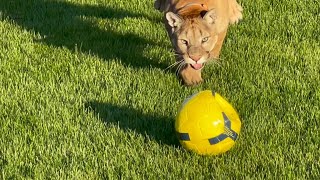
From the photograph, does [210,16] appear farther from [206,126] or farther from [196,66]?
[206,126]

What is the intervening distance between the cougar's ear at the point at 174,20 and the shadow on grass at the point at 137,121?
97 cm

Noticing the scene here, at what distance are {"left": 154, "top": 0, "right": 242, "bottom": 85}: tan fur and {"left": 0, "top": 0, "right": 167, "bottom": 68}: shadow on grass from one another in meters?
0.66

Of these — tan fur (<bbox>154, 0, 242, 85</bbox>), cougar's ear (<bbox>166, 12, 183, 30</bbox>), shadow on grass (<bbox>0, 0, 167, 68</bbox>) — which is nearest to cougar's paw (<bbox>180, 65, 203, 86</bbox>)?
tan fur (<bbox>154, 0, 242, 85</bbox>)

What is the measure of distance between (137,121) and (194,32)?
1131 mm

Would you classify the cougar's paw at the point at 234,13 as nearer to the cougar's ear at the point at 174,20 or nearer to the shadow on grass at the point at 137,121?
the cougar's ear at the point at 174,20

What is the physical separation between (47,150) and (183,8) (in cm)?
203

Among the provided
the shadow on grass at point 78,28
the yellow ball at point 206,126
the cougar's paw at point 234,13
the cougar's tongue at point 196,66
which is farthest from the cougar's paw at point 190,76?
the cougar's paw at point 234,13

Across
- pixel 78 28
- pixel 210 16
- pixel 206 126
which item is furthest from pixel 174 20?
pixel 78 28

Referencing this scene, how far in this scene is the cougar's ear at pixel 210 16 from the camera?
4.97m

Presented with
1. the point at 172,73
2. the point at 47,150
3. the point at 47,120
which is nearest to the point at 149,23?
the point at 172,73

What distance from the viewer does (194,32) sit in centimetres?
507

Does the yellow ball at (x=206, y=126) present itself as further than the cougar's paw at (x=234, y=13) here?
No

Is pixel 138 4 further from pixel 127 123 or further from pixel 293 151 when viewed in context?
pixel 293 151

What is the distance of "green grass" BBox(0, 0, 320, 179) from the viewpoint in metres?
3.90
